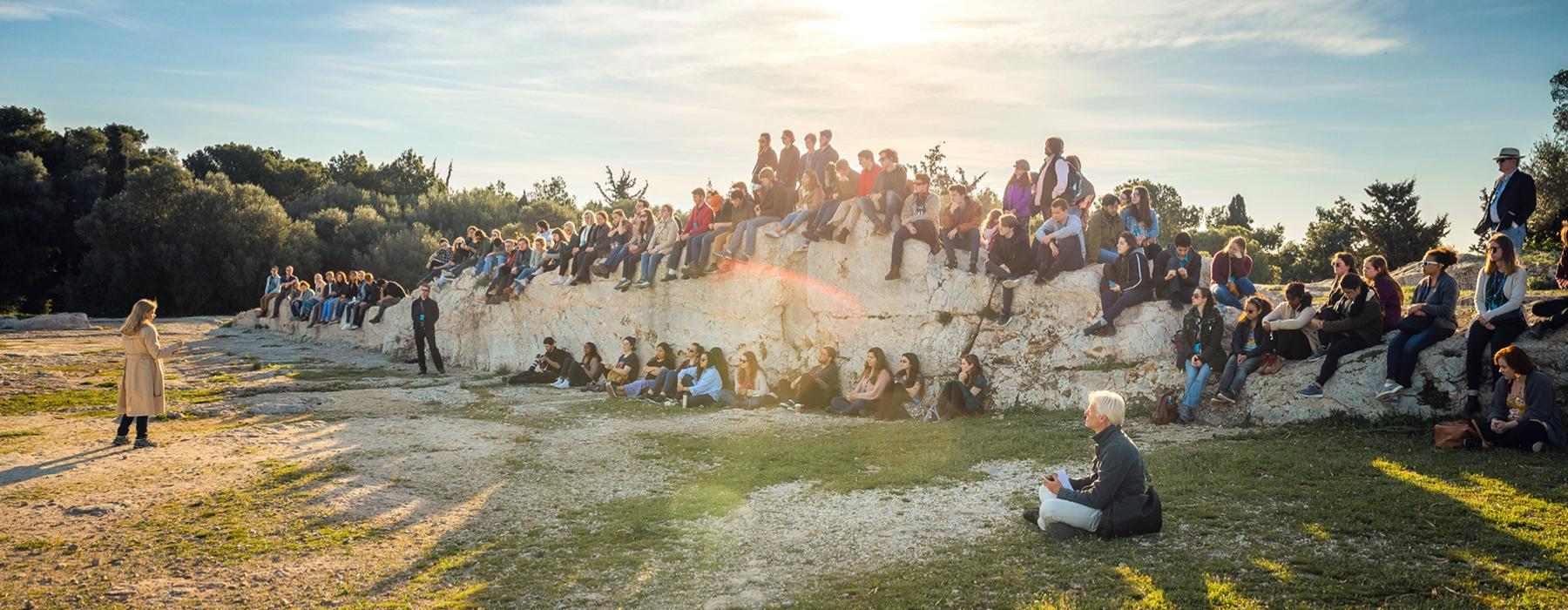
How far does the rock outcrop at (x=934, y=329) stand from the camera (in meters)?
10.8

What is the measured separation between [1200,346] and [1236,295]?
2.17m

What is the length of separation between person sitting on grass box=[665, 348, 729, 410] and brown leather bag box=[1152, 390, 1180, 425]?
7091 millimetres

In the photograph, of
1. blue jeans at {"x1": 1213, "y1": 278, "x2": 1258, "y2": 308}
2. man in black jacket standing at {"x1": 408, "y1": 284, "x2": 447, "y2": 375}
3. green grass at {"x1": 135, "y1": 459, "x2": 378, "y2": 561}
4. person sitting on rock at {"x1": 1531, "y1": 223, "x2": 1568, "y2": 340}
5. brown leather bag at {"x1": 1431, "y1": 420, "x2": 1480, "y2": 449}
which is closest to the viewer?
green grass at {"x1": 135, "y1": 459, "x2": 378, "y2": 561}

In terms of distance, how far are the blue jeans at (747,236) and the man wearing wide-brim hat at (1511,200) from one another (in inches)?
430

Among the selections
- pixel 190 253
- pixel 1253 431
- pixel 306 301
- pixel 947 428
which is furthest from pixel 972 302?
pixel 190 253

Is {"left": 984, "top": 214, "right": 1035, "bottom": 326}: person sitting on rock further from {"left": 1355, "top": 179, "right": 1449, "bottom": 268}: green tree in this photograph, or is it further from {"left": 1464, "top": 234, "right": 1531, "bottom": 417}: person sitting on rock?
{"left": 1355, "top": 179, "right": 1449, "bottom": 268}: green tree

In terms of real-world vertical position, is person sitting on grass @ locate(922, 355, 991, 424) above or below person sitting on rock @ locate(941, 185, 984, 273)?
below

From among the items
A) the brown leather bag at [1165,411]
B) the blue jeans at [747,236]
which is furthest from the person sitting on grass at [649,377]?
the brown leather bag at [1165,411]

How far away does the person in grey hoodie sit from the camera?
10062 mm

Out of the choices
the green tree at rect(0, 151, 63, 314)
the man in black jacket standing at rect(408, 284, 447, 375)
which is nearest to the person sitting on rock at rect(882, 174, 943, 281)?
the man in black jacket standing at rect(408, 284, 447, 375)

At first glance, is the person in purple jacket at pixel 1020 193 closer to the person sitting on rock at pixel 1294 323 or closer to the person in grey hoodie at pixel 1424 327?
the person sitting on rock at pixel 1294 323

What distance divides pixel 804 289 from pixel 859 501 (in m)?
8.25

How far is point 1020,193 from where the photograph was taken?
1499 cm

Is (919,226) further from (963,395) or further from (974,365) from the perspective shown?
(963,395)
